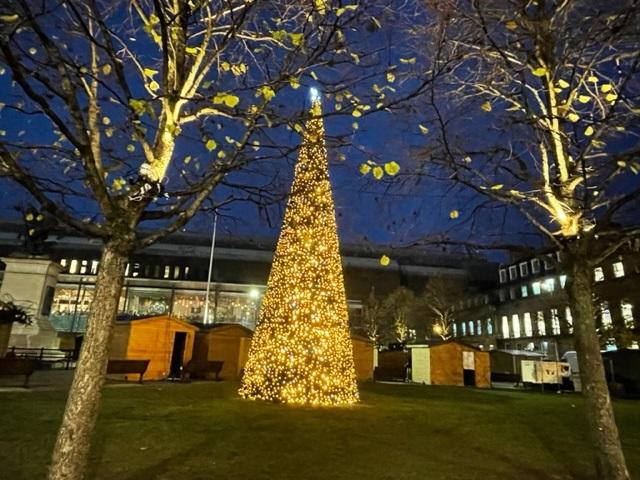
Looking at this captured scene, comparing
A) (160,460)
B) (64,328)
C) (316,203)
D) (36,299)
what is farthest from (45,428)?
(64,328)

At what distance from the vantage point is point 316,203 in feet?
44.9

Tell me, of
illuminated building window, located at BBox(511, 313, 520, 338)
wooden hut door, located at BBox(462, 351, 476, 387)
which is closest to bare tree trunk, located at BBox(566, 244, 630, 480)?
wooden hut door, located at BBox(462, 351, 476, 387)

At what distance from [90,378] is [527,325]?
2429 inches

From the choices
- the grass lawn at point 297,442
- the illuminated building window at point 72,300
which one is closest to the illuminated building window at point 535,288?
the grass lawn at point 297,442

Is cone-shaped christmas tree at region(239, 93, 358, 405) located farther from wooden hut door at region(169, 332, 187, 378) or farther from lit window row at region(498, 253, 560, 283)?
lit window row at region(498, 253, 560, 283)

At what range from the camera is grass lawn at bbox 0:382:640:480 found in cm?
581

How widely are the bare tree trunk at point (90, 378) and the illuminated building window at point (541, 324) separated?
58346mm

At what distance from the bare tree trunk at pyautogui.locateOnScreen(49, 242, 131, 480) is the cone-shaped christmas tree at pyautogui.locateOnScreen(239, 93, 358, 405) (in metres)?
7.90

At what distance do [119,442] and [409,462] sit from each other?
15.3 feet

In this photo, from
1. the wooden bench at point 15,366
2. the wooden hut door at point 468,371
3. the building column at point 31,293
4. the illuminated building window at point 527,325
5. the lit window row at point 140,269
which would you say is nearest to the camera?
the wooden bench at point 15,366

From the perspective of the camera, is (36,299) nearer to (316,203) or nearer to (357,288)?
(316,203)

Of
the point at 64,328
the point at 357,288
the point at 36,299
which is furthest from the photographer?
the point at 357,288

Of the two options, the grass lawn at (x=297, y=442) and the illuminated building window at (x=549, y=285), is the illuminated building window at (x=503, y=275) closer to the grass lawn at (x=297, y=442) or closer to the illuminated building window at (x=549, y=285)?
the illuminated building window at (x=549, y=285)

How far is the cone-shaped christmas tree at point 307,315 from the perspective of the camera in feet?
40.3
